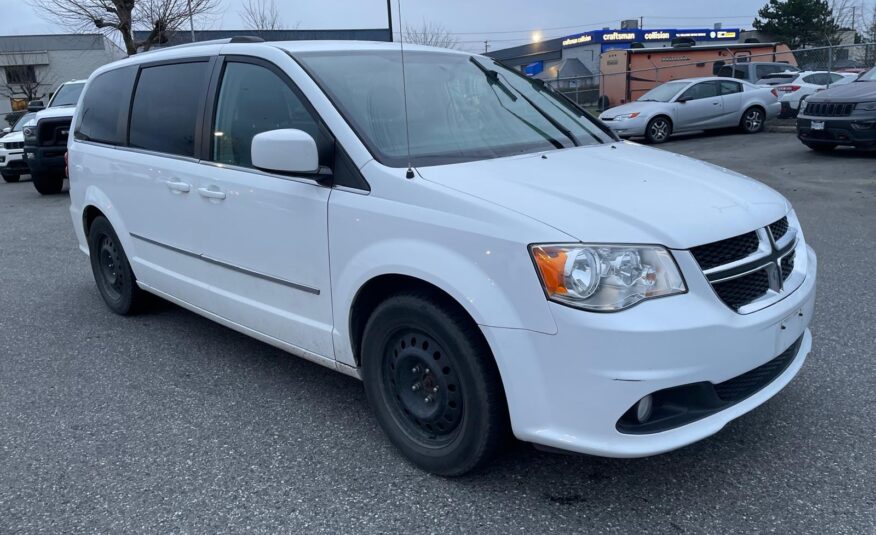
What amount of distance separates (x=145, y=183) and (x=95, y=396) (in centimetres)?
130

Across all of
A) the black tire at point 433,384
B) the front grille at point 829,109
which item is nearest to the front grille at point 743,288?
the black tire at point 433,384

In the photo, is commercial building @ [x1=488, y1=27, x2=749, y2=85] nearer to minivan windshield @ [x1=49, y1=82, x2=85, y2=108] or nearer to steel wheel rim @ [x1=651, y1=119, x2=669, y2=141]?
steel wheel rim @ [x1=651, y1=119, x2=669, y2=141]

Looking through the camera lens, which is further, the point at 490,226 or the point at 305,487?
the point at 305,487

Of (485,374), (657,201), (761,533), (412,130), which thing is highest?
(412,130)

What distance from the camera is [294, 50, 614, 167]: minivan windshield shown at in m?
3.36

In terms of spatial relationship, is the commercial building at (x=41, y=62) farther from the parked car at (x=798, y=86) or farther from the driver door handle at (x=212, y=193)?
the driver door handle at (x=212, y=193)

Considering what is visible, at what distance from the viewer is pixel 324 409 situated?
12.6ft

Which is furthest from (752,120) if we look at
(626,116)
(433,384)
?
(433,384)

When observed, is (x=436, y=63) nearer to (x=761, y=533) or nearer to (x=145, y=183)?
(x=145, y=183)

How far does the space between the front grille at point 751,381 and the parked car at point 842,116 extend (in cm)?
988

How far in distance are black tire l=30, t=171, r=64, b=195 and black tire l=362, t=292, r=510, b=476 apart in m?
12.3

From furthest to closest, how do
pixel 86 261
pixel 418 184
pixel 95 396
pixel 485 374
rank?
1. pixel 86 261
2. pixel 95 396
3. pixel 418 184
4. pixel 485 374

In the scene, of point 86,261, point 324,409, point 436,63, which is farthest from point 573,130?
point 86,261

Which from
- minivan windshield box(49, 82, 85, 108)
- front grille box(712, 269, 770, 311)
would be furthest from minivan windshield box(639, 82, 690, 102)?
front grille box(712, 269, 770, 311)
